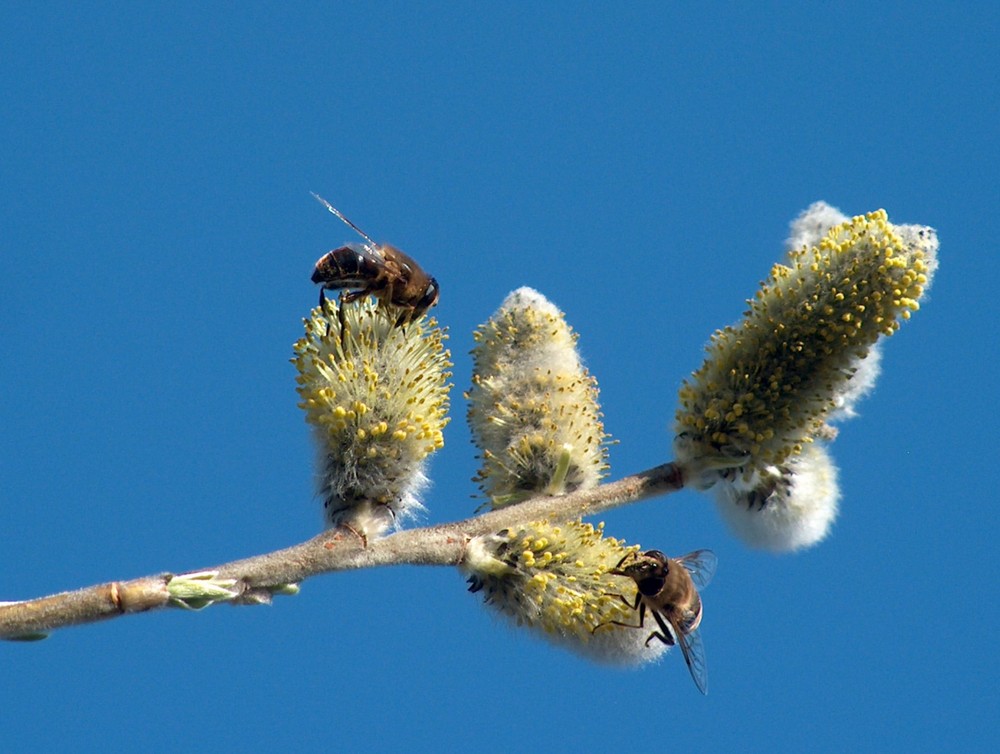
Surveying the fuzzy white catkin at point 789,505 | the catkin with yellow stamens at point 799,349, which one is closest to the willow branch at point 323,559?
the catkin with yellow stamens at point 799,349

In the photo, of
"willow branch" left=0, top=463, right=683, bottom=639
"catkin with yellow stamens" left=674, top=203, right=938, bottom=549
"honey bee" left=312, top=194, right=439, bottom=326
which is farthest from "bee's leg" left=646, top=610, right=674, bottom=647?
"honey bee" left=312, top=194, right=439, bottom=326

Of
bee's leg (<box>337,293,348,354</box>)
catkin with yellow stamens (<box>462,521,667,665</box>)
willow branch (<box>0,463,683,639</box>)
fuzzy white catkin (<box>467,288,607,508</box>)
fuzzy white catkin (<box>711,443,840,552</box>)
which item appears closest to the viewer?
willow branch (<box>0,463,683,639</box>)

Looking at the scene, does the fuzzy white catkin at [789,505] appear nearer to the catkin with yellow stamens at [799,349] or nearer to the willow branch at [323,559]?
the catkin with yellow stamens at [799,349]

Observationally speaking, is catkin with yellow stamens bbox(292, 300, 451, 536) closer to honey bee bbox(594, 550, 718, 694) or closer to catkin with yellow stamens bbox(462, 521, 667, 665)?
catkin with yellow stamens bbox(462, 521, 667, 665)

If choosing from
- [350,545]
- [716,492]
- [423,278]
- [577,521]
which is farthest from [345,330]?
[716,492]

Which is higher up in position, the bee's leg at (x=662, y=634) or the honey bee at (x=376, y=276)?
the honey bee at (x=376, y=276)

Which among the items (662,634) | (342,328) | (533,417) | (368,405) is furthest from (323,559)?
(662,634)

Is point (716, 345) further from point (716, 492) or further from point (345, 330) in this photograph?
point (345, 330)
